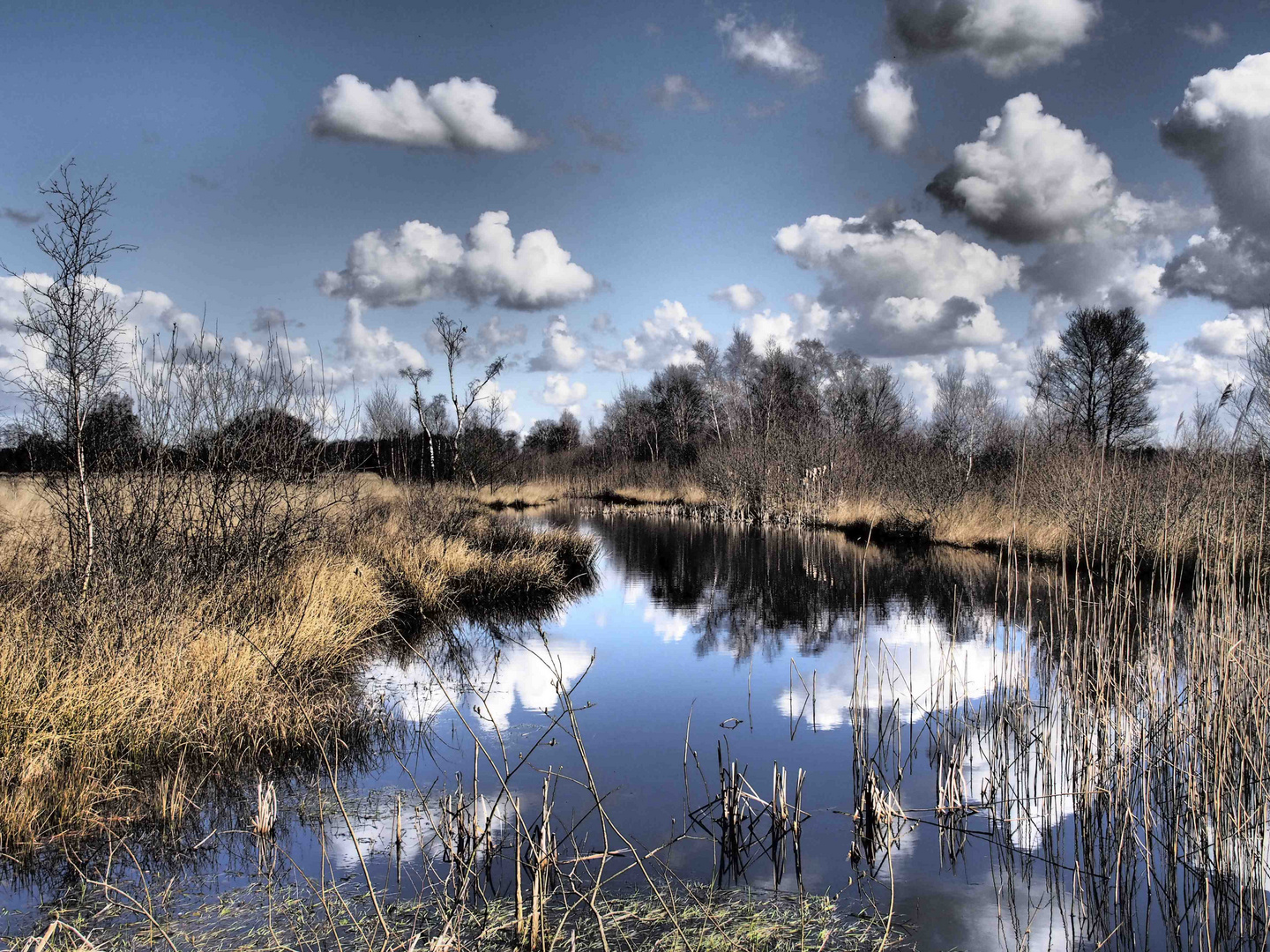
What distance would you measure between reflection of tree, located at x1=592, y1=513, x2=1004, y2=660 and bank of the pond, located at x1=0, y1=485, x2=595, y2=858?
4094mm

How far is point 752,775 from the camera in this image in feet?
16.3

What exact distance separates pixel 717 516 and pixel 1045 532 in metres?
10.6

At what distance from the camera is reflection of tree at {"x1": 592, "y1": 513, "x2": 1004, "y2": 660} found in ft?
31.3

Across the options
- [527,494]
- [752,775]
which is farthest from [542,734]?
[527,494]

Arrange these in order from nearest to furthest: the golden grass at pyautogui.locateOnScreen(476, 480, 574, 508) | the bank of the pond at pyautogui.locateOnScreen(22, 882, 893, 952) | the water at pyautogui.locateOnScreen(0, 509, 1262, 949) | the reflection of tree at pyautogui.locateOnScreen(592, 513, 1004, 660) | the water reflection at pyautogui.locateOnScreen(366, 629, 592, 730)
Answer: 1. the bank of the pond at pyautogui.locateOnScreen(22, 882, 893, 952)
2. the water at pyautogui.locateOnScreen(0, 509, 1262, 949)
3. the water reflection at pyautogui.locateOnScreen(366, 629, 592, 730)
4. the reflection of tree at pyautogui.locateOnScreen(592, 513, 1004, 660)
5. the golden grass at pyautogui.locateOnScreen(476, 480, 574, 508)

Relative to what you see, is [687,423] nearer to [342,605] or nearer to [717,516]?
[717,516]

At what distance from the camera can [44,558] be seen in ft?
23.9

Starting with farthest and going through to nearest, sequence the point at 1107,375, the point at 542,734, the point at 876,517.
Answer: the point at 1107,375 → the point at 876,517 → the point at 542,734

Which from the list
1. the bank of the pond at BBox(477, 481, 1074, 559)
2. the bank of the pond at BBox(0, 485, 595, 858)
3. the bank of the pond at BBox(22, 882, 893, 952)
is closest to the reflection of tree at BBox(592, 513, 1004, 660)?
the bank of the pond at BBox(477, 481, 1074, 559)

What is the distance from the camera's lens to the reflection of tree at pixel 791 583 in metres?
9.53

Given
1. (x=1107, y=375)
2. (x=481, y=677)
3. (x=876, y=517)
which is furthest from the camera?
(x=1107, y=375)

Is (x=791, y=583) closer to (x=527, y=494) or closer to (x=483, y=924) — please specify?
(x=483, y=924)

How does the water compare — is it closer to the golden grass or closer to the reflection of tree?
the reflection of tree

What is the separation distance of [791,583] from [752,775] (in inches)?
313
